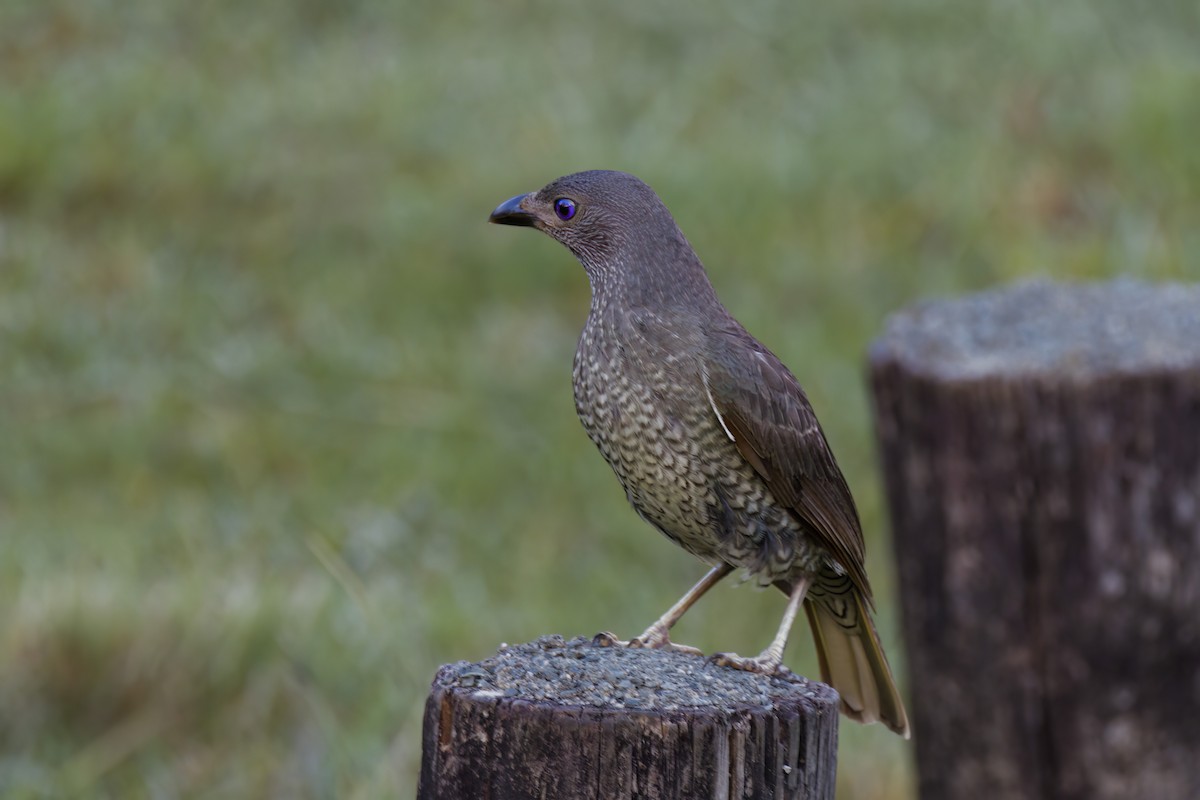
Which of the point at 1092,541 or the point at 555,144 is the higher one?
the point at 555,144

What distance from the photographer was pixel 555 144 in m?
9.79

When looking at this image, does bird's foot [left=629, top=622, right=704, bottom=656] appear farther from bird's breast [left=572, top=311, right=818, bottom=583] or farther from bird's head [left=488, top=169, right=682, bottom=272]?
bird's head [left=488, top=169, right=682, bottom=272]

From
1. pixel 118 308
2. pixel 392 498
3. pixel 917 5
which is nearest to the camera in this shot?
pixel 392 498

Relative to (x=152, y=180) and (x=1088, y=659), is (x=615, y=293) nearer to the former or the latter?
(x=1088, y=659)

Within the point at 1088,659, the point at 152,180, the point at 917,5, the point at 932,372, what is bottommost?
the point at 1088,659

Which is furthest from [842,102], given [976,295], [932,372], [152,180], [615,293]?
[615,293]

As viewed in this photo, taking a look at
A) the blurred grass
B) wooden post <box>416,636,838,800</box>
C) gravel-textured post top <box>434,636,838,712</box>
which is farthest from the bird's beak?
the blurred grass

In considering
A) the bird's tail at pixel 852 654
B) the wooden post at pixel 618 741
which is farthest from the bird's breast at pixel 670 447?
the wooden post at pixel 618 741

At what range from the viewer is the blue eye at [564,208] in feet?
13.1

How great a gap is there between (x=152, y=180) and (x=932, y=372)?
6.17 meters

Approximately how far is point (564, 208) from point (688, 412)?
1.90 feet

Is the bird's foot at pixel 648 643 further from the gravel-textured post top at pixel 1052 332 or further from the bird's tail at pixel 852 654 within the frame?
the gravel-textured post top at pixel 1052 332

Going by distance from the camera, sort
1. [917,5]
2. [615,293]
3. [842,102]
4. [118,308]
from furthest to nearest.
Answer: [917,5]
[842,102]
[118,308]
[615,293]

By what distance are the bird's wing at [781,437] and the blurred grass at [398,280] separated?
61.4 inches
